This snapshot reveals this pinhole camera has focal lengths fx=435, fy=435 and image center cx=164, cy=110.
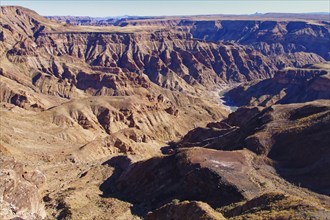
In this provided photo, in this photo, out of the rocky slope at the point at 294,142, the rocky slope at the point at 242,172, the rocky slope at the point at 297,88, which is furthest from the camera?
the rocky slope at the point at 297,88

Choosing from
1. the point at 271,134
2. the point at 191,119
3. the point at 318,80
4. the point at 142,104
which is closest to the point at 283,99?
the point at 318,80

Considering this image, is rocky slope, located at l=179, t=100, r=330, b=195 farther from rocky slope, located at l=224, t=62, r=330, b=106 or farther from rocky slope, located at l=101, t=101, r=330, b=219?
rocky slope, located at l=224, t=62, r=330, b=106

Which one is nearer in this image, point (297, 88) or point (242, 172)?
point (242, 172)

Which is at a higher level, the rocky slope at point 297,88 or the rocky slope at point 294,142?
the rocky slope at point 294,142

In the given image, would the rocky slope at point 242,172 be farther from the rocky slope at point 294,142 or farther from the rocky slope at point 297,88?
the rocky slope at point 297,88

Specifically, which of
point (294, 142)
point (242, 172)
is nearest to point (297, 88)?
point (294, 142)

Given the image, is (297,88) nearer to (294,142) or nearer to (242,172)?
(294,142)

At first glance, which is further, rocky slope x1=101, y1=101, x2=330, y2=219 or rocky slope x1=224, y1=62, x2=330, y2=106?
rocky slope x1=224, y1=62, x2=330, y2=106

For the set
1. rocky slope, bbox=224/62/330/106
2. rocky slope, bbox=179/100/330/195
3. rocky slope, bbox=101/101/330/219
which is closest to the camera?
rocky slope, bbox=101/101/330/219

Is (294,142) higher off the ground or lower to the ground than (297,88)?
higher

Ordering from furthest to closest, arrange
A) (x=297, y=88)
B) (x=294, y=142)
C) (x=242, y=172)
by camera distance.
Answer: (x=297, y=88), (x=294, y=142), (x=242, y=172)

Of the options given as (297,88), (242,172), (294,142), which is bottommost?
(297,88)

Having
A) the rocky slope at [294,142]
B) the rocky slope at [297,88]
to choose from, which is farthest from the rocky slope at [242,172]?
the rocky slope at [297,88]

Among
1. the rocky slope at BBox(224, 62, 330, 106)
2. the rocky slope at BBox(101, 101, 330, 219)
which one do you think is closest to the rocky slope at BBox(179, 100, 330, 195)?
the rocky slope at BBox(101, 101, 330, 219)
